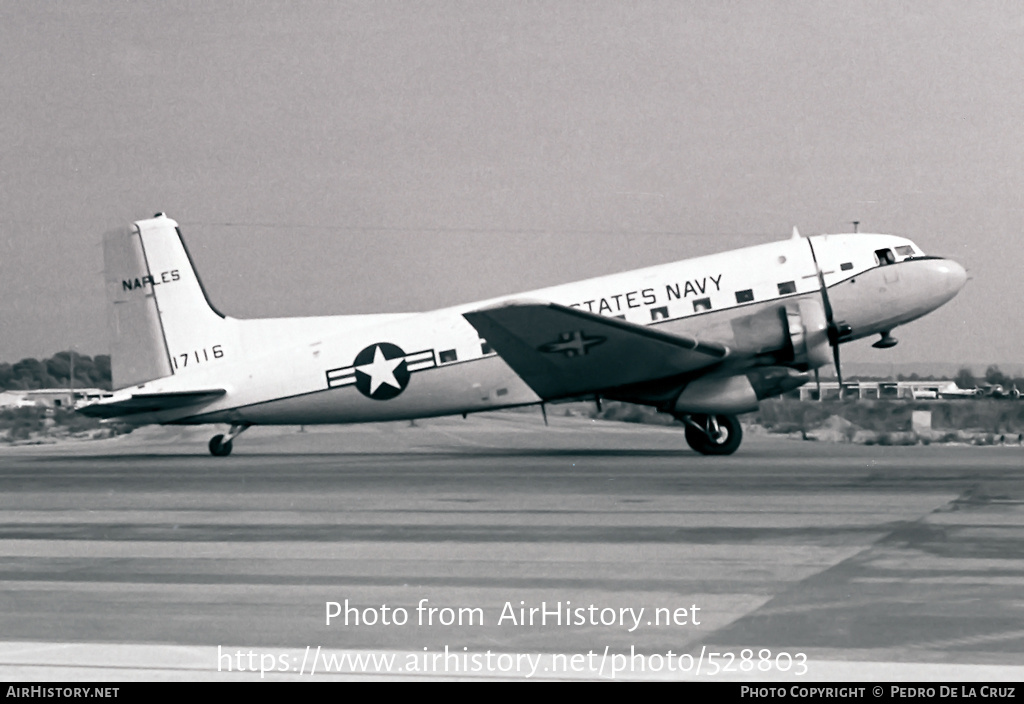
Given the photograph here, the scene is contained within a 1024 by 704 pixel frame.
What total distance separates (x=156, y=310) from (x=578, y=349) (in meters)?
10.5

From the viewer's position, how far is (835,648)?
6801 mm

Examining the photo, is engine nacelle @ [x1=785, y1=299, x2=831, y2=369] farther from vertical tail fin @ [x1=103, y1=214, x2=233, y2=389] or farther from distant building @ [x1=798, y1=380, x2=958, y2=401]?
distant building @ [x1=798, y1=380, x2=958, y2=401]

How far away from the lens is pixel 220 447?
1032 inches

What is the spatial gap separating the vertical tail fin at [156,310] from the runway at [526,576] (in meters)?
7.17

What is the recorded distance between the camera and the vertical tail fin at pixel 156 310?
1022 inches

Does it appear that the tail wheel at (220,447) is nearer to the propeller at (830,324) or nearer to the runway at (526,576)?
the runway at (526,576)

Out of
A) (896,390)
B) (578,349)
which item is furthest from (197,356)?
(896,390)

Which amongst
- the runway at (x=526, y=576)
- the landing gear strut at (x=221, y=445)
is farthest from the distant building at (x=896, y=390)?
the runway at (x=526, y=576)

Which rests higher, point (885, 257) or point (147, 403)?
point (885, 257)

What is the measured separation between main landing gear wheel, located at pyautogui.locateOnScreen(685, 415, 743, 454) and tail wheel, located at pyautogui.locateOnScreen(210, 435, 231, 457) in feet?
36.2

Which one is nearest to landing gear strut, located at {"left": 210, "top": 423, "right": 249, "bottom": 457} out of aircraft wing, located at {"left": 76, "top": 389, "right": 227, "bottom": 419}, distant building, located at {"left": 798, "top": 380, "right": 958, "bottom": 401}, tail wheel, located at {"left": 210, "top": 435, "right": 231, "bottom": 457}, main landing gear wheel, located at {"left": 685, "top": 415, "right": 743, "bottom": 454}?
tail wheel, located at {"left": 210, "top": 435, "right": 231, "bottom": 457}

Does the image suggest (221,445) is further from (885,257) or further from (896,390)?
(896,390)
